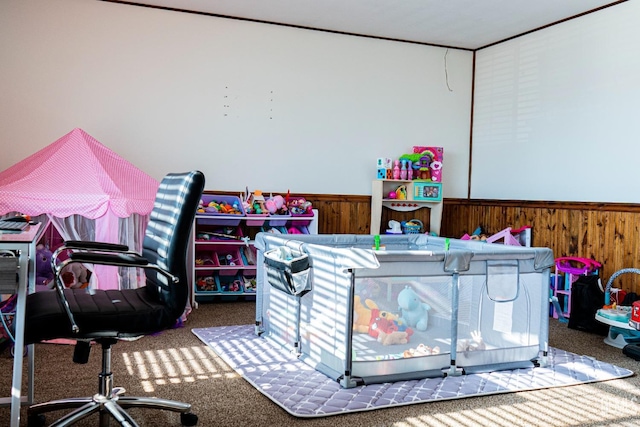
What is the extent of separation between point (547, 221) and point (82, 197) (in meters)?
3.78

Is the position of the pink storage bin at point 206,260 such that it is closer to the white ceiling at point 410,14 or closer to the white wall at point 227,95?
the white wall at point 227,95

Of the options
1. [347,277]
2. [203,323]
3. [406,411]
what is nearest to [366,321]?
[347,277]

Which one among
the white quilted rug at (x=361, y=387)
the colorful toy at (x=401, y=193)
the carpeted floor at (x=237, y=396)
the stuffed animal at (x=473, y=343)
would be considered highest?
the colorful toy at (x=401, y=193)

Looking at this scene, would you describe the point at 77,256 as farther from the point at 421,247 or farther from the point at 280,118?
the point at 280,118

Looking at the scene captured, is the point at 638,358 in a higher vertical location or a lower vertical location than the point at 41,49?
lower

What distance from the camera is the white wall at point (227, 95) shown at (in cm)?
493

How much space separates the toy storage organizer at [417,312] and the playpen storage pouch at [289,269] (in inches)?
0.7

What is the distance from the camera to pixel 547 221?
211 inches

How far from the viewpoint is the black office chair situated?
2059 millimetres

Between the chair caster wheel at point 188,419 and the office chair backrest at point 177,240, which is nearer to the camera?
the office chair backrest at point 177,240

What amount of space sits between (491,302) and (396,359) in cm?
62

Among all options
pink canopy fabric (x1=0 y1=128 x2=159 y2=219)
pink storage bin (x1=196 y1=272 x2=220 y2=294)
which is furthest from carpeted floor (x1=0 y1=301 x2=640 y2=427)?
pink storage bin (x1=196 y1=272 x2=220 y2=294)

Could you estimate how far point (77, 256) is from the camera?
2010mm

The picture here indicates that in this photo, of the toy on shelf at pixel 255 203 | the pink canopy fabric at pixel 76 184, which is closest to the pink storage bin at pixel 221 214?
the toy on shelf at pixel 255 203
